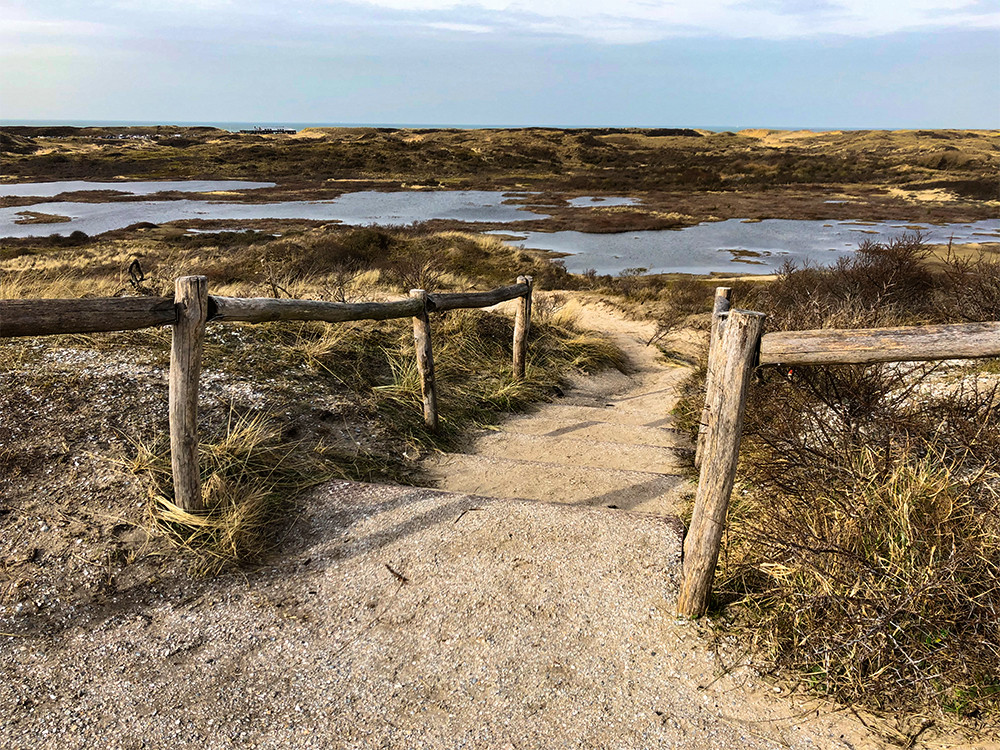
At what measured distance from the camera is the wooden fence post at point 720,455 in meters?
3.11

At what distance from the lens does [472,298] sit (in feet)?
22.5

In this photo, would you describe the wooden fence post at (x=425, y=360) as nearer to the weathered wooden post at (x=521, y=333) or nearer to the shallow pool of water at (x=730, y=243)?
the weathered wooden post at (x=521, y=333)

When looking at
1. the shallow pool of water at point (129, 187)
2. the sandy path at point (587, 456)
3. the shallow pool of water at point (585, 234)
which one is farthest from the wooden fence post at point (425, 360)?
the shallow pool of water at point (129, 187)

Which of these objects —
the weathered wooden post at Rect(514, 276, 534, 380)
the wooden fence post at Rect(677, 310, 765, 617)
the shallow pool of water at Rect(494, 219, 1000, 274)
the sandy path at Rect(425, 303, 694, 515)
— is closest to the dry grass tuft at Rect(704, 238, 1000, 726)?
the wooden fence post at Rect(677, 310, 765, 617)

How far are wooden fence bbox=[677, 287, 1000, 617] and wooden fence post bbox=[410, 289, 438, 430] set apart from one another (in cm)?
310

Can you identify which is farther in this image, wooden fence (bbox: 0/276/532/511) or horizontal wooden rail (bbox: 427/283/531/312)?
horizontal wooden rail (bbox: 427/283/531/312)

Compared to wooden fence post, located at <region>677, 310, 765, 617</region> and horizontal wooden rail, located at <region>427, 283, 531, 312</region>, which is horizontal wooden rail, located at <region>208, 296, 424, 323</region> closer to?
horizontal wooden rail, located at <region>427, 283, 531, 312</region>

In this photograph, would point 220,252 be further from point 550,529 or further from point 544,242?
point 550,529

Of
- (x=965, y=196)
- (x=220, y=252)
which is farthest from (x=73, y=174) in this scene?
(x=965, y=196)

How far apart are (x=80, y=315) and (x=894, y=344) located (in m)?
3.80

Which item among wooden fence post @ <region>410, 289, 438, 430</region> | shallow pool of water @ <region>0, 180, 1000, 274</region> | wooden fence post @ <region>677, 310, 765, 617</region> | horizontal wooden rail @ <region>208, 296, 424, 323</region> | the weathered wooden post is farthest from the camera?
shallow pool of water @ <region>0, 180, 1000, 274</region>

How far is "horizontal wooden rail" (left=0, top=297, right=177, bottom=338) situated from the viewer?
10.4ft

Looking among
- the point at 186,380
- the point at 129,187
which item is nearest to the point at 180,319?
the point at 186,380

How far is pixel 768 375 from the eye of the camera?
5727 mm
